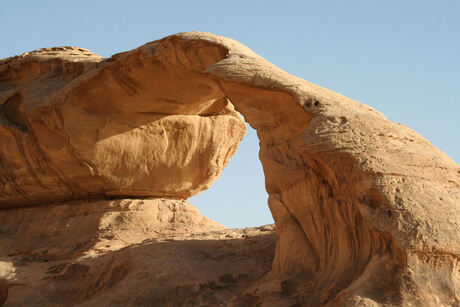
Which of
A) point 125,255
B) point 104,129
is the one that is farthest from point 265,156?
point 104,129

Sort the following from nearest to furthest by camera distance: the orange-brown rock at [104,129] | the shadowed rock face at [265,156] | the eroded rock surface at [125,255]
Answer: the shadowed rock face at [265,156], the eroded rock surface at [125,255], the orange-brown rock at [104,129]

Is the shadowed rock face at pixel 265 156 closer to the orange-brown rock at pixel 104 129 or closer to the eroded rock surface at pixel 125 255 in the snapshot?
the orange-brown rock at pixel 104 129

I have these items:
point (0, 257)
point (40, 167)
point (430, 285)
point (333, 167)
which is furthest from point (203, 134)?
point (430, 285)

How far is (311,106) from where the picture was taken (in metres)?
5.69

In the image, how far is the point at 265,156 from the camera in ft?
20.0

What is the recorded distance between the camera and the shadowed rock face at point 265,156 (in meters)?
4.75

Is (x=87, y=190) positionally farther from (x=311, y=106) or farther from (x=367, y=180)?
(x=367, y=180)

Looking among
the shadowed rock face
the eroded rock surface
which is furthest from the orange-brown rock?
the eroded rock surface

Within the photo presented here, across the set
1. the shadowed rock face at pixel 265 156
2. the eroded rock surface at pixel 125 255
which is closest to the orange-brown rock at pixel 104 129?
the shadowed rock face at pixel 265 156

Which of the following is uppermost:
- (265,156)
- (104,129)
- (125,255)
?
(104,129)

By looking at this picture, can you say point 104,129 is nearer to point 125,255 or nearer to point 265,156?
point 125,255

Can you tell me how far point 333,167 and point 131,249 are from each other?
2665mm

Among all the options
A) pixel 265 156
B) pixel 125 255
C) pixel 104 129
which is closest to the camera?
pixel 265 156

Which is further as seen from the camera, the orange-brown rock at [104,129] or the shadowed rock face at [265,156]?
the orange-brown rock at [104,129]
